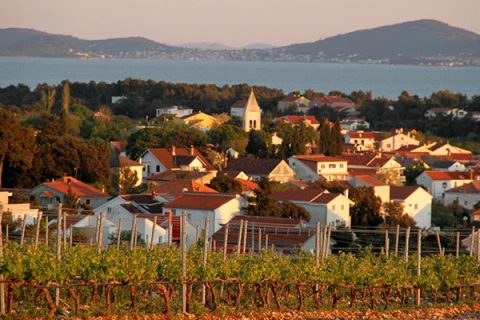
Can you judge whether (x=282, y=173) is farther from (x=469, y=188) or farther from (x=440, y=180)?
(x=469, y=188)

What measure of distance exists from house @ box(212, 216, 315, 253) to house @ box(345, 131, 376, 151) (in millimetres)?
33018

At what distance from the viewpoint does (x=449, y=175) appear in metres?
→ 49.2

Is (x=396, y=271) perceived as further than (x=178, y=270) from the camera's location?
Yes

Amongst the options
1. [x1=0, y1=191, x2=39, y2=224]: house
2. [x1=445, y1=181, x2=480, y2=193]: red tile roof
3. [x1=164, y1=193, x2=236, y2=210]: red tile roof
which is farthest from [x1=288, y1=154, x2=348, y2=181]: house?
[x1=0, y1=191, x2=39, y2=224]: house

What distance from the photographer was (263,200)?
34.5 metres

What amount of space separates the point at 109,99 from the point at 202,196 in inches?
2262

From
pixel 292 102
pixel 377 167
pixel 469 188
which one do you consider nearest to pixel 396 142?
pixel 377 167

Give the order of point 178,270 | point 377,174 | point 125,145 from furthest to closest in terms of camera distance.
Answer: point 125,145, point 377,174, point 178,270

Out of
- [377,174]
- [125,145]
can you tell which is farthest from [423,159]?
[125,145]

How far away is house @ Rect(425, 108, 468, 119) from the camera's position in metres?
76.8

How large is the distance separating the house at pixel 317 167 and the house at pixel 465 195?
394 cm

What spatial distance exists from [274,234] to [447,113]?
51685 mm

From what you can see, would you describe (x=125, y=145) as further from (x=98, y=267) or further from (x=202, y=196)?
(x=98, y=267)

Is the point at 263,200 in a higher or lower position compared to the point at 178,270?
lower
